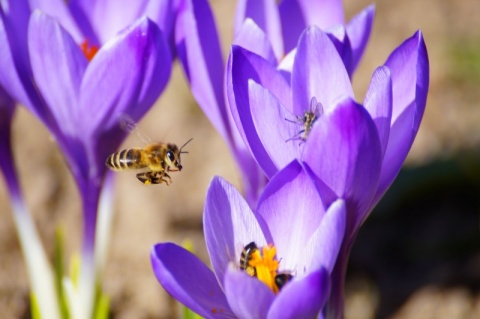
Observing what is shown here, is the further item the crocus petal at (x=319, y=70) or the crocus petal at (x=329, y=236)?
the crocus petal at (x=319, y=70)

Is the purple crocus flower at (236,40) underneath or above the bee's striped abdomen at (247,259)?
above

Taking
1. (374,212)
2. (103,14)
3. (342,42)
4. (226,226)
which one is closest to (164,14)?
(103,14)

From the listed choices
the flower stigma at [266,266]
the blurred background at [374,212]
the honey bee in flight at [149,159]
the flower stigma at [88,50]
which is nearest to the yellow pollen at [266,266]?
the flower stigma at [266,266]

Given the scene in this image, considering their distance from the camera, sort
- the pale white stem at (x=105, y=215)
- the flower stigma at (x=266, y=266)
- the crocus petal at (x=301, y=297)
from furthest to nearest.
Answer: the pale white stem at (x=105, y=215), the flower stigma at (x=266, y=266), the crocus petal at (x=301, y=297)

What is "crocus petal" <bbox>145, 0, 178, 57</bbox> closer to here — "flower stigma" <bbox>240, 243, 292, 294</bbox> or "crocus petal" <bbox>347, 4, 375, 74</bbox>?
"crocus petal" <bbox>347, 4, 375, 74</bbox>

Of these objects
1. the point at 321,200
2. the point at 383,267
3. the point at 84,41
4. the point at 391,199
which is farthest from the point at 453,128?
the point at 321,200

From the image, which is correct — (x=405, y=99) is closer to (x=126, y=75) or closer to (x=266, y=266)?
(x=266, y=266)

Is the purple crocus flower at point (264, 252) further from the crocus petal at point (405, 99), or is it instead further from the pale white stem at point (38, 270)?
the pale white stem at point (38, 270)
